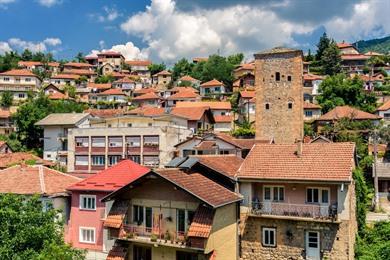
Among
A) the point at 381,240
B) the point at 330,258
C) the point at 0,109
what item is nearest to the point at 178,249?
the point at 330,258

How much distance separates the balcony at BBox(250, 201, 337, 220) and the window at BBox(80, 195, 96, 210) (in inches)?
434

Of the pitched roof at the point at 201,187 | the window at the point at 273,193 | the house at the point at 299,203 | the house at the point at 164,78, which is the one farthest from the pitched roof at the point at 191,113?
the house at the point at 164,78

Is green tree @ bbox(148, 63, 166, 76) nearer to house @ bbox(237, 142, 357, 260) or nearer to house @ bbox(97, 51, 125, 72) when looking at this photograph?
house @ bbox(97, 51, 125, 72)

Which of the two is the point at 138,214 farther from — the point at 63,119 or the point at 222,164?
the point at 63,119

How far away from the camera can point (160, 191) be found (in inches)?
947

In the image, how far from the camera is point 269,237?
25.5 m

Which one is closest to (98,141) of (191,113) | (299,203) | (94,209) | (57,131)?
(57,131)

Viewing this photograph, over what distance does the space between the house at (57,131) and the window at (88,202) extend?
35363 millimetres

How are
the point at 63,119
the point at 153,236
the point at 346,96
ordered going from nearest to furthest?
1. the point at 153,236
2. the point at 63,119
3. the point at 346,96

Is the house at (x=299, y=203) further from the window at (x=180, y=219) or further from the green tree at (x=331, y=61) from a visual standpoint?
the green tree at (x=331, y=61)

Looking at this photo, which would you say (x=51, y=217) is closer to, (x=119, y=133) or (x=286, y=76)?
(x=119, y=133)

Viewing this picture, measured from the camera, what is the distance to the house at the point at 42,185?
29922mm

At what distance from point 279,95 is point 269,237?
29688 mm

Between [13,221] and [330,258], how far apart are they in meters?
16.8
